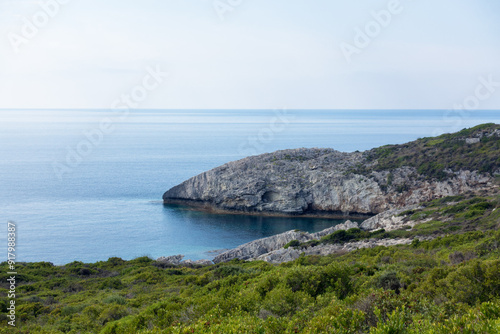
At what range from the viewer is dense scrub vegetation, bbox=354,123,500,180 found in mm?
52688

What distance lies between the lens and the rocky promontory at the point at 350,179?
174ft

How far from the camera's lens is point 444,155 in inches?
2265

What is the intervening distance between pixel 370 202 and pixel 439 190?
349 inches

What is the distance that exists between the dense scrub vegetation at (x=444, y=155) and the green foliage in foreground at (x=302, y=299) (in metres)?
30.7

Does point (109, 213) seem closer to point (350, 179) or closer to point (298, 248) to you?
point (298, 248)

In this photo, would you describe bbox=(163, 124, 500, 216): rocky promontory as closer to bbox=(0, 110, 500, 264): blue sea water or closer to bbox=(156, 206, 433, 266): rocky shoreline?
bbox=(0, 110, 500, 264): blue sea water

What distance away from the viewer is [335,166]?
63812 millimetres

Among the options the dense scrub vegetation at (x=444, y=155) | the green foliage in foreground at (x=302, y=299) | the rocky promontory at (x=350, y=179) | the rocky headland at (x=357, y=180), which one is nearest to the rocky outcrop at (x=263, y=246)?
the rocky headland at (x=357, y=180)

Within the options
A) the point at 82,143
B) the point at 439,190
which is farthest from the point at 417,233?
the point at 82,143

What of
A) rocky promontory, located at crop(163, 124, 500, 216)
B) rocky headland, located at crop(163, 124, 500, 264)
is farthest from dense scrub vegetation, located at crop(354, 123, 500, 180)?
rocky headland, located at crop(163, 124, 500, 264)

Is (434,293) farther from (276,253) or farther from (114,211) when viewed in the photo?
(114,211)

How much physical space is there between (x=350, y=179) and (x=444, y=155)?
13324 mm

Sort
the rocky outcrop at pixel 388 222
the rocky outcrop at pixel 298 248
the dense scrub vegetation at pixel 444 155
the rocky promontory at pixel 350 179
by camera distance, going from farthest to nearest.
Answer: the rocky promontory at pixel 350 179 < the dense scrub vegetation at pixel 444 155 < the rocky outcrop at pixel 388 222 < the rocky outcrop at pixel 298 248

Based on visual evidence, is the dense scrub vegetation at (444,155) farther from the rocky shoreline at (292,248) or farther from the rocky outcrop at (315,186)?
the rocky shoreline at (292,248)
